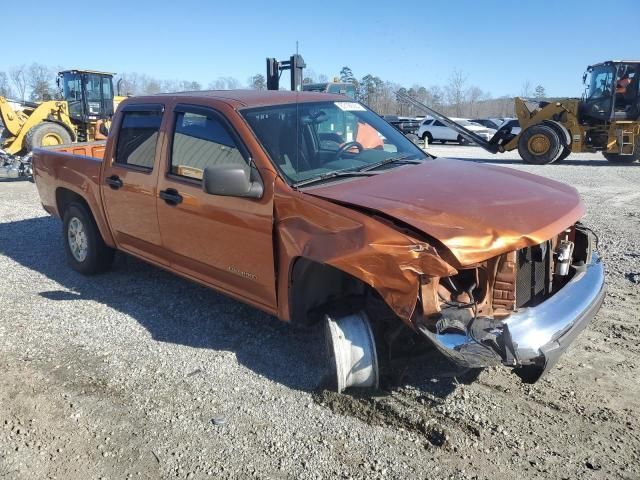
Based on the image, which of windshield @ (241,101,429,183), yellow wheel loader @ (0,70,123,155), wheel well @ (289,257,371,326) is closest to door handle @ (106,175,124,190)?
windshield @ (241,101,429,183)

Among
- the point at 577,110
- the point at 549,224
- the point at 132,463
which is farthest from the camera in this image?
the point at 577,110

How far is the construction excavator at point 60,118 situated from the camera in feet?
48.2

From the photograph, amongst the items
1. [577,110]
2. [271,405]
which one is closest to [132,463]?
[271,405]

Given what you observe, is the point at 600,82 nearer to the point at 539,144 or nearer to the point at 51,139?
the point at 539,144

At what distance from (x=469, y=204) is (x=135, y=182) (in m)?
2.89

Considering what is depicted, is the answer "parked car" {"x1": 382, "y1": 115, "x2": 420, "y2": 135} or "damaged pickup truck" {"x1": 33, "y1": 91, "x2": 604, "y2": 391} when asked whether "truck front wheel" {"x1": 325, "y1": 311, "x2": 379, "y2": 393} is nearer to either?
"damaged pickup truck" {"x1": 33, "y1": 91, "x2": 604, "y2": 391}

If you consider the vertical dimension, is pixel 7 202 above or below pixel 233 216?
below

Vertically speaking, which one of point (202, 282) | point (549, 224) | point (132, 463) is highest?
point (549, 224)

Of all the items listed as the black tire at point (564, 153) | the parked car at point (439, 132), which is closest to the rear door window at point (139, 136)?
the black tire at point (564, 153)

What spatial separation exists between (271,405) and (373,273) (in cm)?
111

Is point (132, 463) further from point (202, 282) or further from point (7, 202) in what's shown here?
point (7, 202)

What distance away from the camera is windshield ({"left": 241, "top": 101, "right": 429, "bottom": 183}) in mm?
3873

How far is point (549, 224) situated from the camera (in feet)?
10.3

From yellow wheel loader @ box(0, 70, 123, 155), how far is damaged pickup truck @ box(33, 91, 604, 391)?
37.5ft
